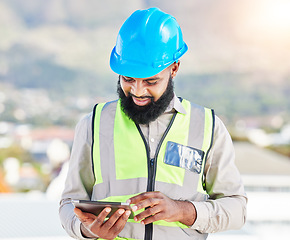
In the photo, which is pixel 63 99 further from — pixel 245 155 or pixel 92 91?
pixel 245 155

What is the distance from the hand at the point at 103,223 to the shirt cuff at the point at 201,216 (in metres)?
0.21

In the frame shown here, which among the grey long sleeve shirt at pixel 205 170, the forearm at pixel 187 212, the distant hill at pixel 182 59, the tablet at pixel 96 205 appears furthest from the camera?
the distant hill at pixel 182 59

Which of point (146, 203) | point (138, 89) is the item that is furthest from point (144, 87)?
point (146, 203)

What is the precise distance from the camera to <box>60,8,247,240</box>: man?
51.7 inches

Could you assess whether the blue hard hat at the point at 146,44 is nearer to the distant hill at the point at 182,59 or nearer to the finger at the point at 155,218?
the finger at the point at 155,218

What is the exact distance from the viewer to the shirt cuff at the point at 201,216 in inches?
50.9

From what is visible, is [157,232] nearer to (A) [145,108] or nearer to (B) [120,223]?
(B) [120,223]

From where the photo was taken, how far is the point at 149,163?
1.33 metres

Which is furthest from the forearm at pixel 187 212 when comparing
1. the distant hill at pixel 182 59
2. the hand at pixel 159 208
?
the distant hill at pixel 182 59

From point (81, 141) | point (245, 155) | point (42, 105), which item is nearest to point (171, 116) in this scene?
point (81, 141)

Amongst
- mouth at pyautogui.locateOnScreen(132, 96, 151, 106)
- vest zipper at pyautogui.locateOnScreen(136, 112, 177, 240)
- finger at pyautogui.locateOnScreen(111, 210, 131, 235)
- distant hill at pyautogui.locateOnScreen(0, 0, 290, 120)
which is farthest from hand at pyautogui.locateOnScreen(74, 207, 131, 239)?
distant hill at pyautogui.locateOnScreen(0, 0, 290, 120)

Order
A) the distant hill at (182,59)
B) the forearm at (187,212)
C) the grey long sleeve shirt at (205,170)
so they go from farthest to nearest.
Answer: the distant hill at (182,59), the grey long sleeve shirt at (205,170), the forearm at (187,212)

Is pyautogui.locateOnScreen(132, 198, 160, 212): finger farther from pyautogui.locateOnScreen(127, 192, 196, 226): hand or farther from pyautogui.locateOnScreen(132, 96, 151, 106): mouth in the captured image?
pyautogui.locateOnScreen(132, 96, 151, 106): mouth

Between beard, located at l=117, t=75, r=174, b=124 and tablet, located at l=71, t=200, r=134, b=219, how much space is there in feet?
0.95
